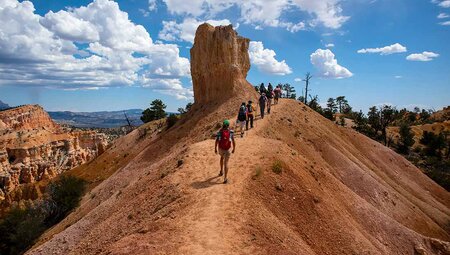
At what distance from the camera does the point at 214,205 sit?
40.4 ft

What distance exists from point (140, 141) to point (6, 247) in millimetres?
25328

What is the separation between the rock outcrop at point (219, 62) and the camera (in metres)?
37.4

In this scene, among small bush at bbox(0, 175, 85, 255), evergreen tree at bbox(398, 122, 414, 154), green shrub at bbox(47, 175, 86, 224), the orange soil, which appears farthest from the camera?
evergreen tree at bbox(398, 122, 414, 154)

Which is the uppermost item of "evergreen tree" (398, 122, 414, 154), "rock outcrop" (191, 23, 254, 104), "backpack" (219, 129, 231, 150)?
"rock outcrop" (191, 23, 254, 104)

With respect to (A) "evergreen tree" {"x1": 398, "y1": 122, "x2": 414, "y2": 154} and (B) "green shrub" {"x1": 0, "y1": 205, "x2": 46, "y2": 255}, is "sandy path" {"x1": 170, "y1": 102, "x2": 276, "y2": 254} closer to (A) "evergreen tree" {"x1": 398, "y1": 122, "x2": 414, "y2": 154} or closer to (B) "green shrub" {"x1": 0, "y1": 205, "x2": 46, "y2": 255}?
(B) "green shrub" {"x1": 0, "y1": 205, "x2": 46, "y2": 255}

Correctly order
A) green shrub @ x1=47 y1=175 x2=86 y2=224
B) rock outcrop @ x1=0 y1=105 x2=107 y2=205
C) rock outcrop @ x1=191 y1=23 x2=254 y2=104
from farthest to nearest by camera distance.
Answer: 1. rock outcrop @ x1=0 y1=105 x2=107 y2=205
2. rock outcrop @ x1=191 y1=23 x2=254 y2=104
3. green shrub @ x1=47 y1=175 x2=86 y2=224

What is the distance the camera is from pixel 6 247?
3075cm

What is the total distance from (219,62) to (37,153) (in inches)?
1897

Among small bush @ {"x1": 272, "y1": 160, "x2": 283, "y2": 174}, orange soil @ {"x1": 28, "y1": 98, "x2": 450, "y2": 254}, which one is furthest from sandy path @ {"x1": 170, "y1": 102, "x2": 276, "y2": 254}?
small bush @ {"x1": 272, "y1": 160, "x2": 283, "y2": 174}

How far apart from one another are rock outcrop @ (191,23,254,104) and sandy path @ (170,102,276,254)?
19275 mm

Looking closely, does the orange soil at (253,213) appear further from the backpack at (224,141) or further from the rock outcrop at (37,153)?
the rock outcrop at (37,153)

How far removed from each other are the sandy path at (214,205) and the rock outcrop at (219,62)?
1927cm

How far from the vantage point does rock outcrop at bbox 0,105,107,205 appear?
5747 cm

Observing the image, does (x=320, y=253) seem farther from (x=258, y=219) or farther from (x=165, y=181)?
(x=165, y=181)
